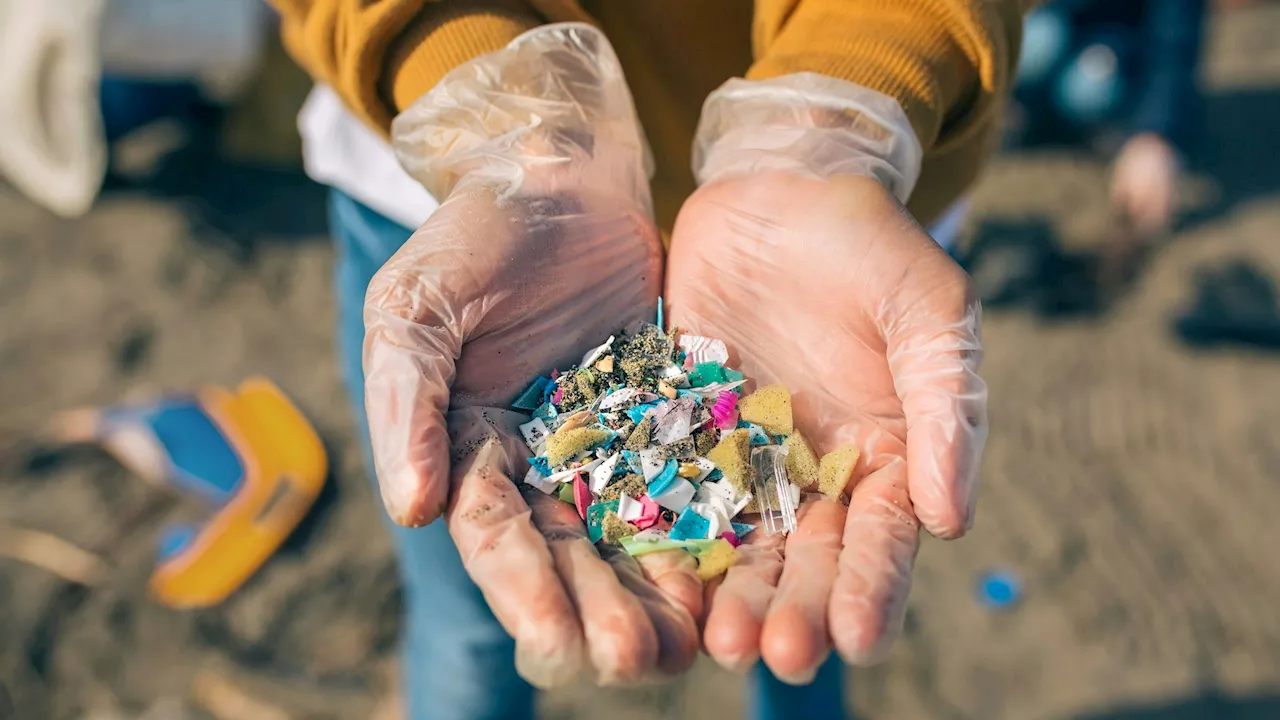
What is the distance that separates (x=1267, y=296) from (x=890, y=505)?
3052 millimetres

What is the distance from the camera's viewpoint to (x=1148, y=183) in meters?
3.54

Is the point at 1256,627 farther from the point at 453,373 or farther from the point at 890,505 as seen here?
the point at 453,373

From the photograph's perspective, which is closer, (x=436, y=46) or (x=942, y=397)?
(x=942, y=397)

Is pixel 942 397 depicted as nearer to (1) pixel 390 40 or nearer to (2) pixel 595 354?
(2) pixel 595 354

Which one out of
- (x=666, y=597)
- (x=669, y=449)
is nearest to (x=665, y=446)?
(x=669, y=449)

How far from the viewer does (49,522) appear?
8.96ft

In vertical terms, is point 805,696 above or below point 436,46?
below

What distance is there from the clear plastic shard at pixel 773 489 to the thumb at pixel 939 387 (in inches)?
7.2

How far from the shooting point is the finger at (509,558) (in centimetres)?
104

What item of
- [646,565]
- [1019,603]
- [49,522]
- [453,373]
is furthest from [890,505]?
[49,522]

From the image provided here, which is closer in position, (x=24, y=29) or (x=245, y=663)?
(x=245, y=663)

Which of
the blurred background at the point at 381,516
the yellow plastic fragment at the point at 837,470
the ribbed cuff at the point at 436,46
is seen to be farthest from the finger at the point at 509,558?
the blurred background at the point at 381,516

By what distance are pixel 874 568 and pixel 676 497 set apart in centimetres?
33

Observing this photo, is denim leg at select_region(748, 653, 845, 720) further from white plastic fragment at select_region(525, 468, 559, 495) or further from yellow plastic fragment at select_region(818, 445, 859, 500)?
white plastic fragment at select_region(525, 468, 559, 495)
